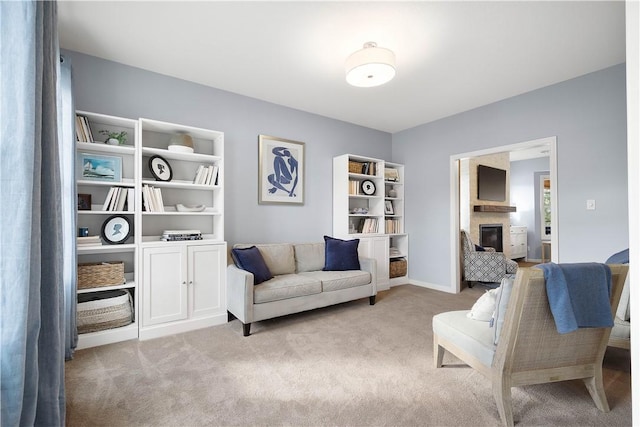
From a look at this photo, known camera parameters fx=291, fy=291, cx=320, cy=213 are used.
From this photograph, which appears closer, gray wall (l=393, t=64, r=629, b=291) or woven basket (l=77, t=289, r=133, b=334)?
woven basket (l=77, t=289, r=133, b=334)

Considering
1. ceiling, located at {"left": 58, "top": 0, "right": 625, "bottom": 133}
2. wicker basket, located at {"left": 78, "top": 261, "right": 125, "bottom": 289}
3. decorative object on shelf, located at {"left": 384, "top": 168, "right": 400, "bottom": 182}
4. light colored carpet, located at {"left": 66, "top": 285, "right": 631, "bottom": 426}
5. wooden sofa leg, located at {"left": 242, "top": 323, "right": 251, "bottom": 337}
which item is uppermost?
ceiling, located at {"left": 58, "top": 0, "right": 625, "bottom": 133}

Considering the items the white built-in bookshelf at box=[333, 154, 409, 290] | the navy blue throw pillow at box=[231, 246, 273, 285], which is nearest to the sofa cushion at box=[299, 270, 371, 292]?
the navy blue throw pillow at box=[231, 246, 273, 285]

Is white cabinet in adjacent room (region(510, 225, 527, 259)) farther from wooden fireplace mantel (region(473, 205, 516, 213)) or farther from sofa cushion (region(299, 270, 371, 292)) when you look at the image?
sofa cushion (region(299, 270, 371, 292))

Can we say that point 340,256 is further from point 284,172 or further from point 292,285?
point 284,172

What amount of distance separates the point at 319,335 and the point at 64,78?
2957 mm

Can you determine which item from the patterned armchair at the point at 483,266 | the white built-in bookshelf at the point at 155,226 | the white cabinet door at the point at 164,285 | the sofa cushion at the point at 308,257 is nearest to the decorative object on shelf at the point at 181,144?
the white built-in bookshelf at the point at 155,226

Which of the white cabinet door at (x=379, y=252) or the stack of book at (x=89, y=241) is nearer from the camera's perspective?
the stack of book at (x=89, y=241)

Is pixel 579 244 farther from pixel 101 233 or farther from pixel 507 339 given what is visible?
pixel 101 233

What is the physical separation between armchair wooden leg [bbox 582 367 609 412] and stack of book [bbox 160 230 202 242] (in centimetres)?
316

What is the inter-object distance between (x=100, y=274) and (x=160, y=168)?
111 cm

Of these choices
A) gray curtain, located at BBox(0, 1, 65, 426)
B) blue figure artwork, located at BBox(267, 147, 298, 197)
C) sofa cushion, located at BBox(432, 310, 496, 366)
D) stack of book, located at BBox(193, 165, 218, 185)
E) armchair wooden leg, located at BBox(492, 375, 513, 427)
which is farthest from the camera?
blue figure artwork, located at BBox(267, 147, 298, 197)

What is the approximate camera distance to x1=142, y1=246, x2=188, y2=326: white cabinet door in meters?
2.62

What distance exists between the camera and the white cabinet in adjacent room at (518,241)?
718 centimetres

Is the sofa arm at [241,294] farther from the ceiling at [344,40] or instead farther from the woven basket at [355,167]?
the woven basket at [355,167]
